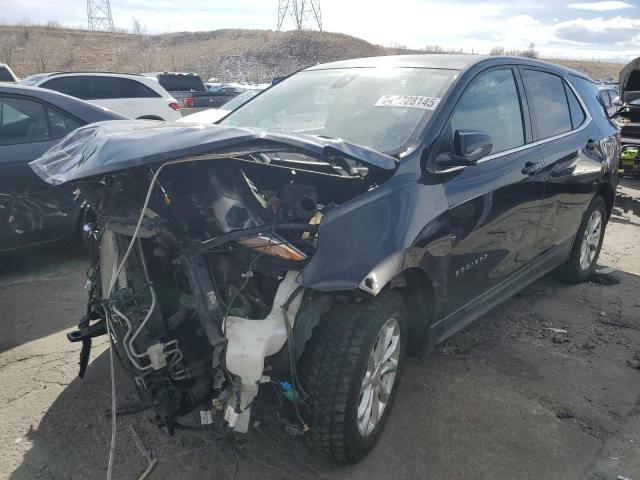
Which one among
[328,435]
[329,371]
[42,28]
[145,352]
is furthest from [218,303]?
[42,28]

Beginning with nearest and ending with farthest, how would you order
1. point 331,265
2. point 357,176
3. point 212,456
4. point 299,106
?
point 331,265, point 357,176, point 212,456, point 299,106

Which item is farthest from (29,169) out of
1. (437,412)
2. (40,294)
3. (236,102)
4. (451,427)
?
(451,427)

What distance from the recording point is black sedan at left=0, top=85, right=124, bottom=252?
437 cm

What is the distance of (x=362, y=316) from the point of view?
2.34 meters

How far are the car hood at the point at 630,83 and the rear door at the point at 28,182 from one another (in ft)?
39.9

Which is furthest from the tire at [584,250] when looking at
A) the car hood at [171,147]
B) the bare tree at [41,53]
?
the bare tree at [41,53]

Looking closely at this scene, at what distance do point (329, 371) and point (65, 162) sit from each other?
5.12ft

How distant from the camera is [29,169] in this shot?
4.41 metres

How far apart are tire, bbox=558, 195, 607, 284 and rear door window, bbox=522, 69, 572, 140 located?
37.5 inches

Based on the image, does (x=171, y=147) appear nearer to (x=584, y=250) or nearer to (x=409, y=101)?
(x=409, y=101)

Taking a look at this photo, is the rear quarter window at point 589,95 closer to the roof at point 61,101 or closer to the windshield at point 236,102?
the windshield at point 236,102

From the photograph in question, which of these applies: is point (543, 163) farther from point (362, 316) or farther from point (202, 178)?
point (202, 178)

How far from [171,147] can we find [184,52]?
67.1 metres

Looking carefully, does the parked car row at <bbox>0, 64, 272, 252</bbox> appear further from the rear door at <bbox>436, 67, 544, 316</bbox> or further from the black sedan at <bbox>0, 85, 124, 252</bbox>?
the rear door at <bbox>436, 67, 544, 316</bbox>
